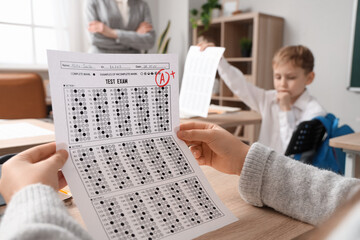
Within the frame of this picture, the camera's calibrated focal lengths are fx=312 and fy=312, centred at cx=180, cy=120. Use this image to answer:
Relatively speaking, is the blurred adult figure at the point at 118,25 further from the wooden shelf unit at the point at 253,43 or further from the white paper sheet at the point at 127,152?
the white paper sheet at the point at 127,152

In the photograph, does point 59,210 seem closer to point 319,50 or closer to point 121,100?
point 121,100

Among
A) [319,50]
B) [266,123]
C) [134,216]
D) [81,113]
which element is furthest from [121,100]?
[319,50]

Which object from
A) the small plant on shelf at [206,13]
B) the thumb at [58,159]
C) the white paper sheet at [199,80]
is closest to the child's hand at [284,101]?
the white paper sheet at [199,80]

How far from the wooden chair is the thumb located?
180 cm

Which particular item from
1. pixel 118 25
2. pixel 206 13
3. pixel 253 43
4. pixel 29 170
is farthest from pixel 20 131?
pixel 206 13

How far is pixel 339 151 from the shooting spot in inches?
66.6

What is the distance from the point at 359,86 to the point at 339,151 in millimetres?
1891

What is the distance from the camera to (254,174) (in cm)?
62

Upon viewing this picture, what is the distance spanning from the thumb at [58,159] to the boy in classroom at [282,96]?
1.66 metres

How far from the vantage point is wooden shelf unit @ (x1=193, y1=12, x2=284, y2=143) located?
3680mm

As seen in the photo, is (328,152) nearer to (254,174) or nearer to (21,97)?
(254,174)

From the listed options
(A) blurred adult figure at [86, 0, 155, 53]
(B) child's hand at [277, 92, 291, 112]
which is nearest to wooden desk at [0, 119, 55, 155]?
(B) child's hand at [277, 92, 291, 112]

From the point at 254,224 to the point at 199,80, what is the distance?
1042 millimetres

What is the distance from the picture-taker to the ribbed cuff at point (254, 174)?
622 millimetres
